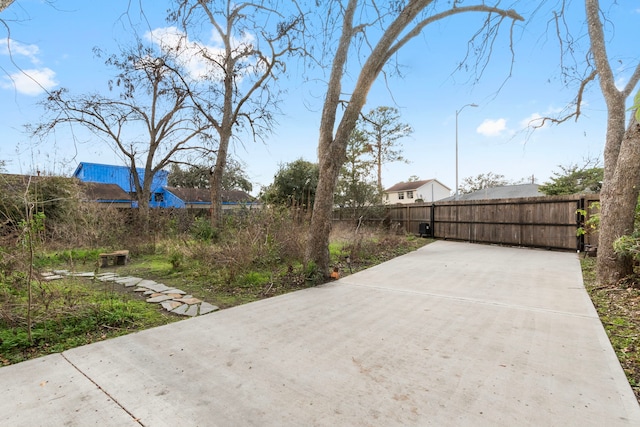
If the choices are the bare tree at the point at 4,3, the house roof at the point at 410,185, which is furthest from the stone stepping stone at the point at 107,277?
the house roof at the point at 410,185

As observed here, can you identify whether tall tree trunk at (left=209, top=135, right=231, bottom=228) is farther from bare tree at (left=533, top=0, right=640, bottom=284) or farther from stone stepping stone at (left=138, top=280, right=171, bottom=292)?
bare tree at (left=533, top=0, right=640, bottom=284)

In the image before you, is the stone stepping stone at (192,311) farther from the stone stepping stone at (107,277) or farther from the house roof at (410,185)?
the house roof at (410,185)

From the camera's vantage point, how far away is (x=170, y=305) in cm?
376

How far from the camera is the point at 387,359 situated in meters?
2.36

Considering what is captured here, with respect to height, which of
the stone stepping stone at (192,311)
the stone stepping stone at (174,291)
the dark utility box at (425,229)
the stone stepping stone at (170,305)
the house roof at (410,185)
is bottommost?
the stone stepping stone at (192,311)

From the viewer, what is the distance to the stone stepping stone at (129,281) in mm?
4867

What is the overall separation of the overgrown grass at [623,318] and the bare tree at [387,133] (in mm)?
15219

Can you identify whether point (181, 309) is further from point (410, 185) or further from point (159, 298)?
point (410, 185)

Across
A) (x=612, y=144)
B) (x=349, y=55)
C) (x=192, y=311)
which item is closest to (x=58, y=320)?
(x=192, y=311)

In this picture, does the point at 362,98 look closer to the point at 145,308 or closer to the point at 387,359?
the point at 387,359

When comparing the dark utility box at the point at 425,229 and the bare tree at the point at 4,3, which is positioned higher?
the bare tree at the point at 4,3

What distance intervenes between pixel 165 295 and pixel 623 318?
5.59 meters

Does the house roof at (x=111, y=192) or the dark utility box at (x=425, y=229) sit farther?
the house roof at (x=111, y=192)

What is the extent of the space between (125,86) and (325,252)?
9367mm
